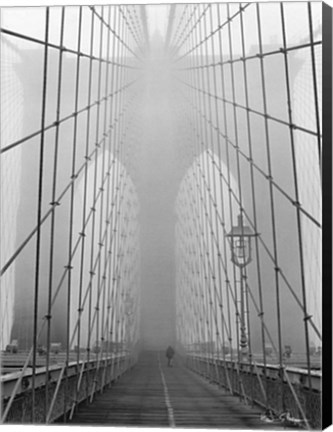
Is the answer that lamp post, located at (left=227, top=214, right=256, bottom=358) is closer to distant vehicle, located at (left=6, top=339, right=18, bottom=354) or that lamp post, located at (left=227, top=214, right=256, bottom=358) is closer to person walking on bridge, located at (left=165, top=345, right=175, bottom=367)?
person walking on bridge, located at (left=165, top=345, right=175, bottom=367)

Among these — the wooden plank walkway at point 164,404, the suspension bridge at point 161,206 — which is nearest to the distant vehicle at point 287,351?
the suspension bridge at point 161,206

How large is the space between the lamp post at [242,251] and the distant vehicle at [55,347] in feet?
2.79

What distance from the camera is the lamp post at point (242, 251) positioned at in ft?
9.91

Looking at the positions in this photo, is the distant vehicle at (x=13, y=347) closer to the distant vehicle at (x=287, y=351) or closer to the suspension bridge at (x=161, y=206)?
the suspension bridge at (x=161, y=206)

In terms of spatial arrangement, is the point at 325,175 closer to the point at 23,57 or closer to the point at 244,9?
the point at 244,9

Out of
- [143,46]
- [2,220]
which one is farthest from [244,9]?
[2,220]

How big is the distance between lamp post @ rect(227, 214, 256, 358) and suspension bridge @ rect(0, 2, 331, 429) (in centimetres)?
1

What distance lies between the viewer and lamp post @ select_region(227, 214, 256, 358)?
302 centimetres

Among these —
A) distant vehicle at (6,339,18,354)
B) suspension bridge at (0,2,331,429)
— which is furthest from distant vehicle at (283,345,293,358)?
distant vehicle at (6,339,18,354)

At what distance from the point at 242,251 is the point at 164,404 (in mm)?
778

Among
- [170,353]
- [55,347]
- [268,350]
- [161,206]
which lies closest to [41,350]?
[55,347]

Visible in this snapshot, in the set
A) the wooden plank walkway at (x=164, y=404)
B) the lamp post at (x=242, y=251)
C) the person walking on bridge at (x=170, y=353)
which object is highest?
the lamp post at (x=242, y=251)

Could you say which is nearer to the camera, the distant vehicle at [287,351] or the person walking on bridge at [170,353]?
the distant vehicle at [287,351]

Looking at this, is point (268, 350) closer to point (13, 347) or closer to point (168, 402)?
point (168, 402)
